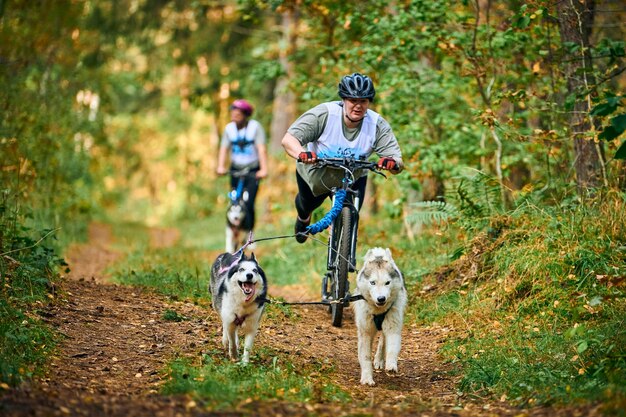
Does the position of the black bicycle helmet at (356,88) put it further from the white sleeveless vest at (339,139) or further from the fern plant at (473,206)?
the fern plant at (473,206)

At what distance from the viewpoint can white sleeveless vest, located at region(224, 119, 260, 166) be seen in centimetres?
1182

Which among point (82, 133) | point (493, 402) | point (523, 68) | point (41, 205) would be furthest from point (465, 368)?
point (82, 133)

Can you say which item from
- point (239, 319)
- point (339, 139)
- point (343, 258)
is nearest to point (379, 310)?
point (343, 258)

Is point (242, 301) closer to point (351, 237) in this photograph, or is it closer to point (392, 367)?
point (392, 367)

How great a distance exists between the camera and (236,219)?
464 inches

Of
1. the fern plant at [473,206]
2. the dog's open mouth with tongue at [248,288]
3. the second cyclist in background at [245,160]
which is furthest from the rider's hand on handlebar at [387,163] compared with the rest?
the second cyclist in background at [245,160]

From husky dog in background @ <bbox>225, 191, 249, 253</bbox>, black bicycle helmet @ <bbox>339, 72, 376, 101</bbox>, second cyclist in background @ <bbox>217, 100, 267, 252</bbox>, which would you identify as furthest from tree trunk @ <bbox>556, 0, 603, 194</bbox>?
husky dog in background @ <bbox>225, 191, 249, 253</bbox>

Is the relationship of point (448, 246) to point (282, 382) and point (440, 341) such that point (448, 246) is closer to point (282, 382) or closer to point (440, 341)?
point (440, 341)

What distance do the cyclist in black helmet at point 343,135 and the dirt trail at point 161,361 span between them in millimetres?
1309

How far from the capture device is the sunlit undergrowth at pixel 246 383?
504cm

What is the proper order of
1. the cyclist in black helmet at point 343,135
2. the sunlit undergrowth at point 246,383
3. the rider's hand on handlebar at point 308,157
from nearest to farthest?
the sunlit undergrowth at point 246,383
the rider's hand on handlebar at point 308,157
the cyclist in black helmet at point 343,135

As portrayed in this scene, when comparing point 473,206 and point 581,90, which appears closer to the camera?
point 581,90

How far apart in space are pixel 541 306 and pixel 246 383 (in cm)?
357

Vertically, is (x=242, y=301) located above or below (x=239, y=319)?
above
